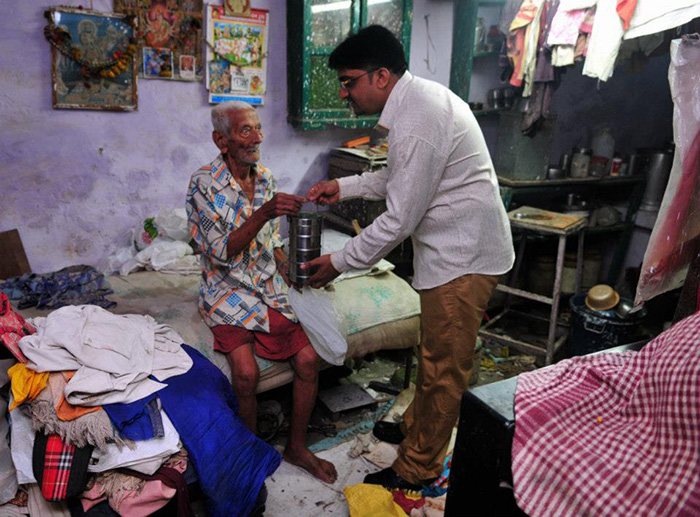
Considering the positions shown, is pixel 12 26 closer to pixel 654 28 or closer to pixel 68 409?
pixel 68 409

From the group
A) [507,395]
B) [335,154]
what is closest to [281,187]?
[335,154]

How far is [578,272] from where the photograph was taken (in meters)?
4.29

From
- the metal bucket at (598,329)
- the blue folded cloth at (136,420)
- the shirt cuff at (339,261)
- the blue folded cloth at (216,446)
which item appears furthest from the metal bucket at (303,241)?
the metal bucket at (598,329)

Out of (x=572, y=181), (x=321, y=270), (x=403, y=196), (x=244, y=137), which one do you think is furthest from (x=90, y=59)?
(x=572, y=181)

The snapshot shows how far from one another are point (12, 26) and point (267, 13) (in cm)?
158

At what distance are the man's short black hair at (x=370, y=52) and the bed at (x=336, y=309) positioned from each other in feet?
4.10

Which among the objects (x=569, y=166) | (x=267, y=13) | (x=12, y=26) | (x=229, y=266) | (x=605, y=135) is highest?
(x=267, y=13)

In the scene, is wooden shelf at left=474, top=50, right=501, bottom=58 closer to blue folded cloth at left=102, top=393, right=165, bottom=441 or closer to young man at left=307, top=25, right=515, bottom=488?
young man at left=307, top=25, right=515, bottom=488

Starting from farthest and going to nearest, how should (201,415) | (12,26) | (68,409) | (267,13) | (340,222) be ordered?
(340,222) → (267,13) → (12,26) → (201,415) → (68,409)

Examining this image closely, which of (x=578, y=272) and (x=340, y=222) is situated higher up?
(x=340, y=222)

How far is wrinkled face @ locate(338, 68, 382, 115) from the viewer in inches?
85.4

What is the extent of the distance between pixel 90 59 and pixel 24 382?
2124mm

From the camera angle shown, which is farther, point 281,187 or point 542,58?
point 281,187

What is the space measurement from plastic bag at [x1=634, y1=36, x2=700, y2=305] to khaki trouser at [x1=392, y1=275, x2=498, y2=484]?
29.9 inches
